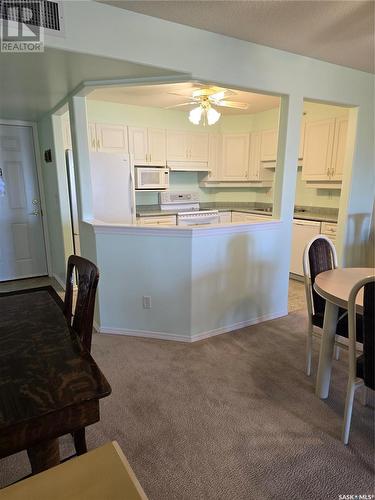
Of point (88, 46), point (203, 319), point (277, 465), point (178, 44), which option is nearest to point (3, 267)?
point (203, 319)

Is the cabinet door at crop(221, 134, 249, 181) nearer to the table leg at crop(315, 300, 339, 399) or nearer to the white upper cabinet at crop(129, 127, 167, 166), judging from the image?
the white upper cabinet at crop(129, 127, 167, 166)

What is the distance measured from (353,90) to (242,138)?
2106 mm

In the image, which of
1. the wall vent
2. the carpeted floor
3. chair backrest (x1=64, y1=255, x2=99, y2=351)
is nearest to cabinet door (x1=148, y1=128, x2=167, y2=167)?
the wall vent

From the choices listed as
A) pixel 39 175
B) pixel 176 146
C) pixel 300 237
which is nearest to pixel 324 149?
pixel 300 237

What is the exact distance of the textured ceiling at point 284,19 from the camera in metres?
1.87

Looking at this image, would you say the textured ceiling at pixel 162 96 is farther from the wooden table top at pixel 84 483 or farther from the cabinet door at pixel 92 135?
→ the wooden table top at pixel 84 483

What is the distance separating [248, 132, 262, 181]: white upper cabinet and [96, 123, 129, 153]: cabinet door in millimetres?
2058

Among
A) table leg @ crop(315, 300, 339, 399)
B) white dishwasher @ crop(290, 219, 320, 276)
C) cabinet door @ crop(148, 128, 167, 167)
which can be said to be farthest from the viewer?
cabinet door @ crop(148, 128, 167, 167)

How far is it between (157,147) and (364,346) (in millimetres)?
4035

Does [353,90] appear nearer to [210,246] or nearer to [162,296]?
[210,246]

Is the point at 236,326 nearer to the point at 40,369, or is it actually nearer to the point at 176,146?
→ the point at 40,369

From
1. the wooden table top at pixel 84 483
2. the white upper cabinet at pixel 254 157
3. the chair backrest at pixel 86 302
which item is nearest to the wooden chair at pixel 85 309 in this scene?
the chair backrest at pixel 86 302

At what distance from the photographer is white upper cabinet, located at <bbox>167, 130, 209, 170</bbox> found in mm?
4777

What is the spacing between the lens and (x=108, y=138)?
14.1 ft
